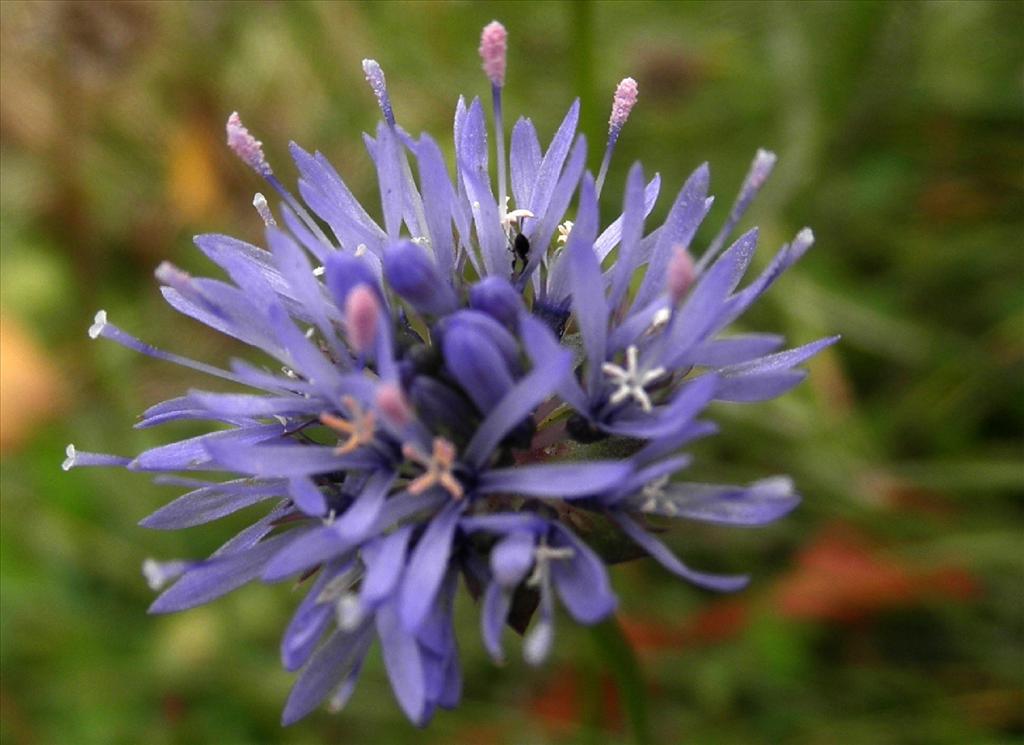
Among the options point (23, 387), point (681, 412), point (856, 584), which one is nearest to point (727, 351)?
point (681, 412)

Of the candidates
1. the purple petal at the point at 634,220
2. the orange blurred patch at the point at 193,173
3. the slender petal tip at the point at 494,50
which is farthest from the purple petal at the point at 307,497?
the orange blurred patch at the point at 193,173

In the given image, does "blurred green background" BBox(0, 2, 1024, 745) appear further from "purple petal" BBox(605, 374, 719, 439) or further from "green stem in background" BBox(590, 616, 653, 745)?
"purple petal" BBox(605, 374, 719, 439)

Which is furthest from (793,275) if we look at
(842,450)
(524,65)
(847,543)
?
(524,65)

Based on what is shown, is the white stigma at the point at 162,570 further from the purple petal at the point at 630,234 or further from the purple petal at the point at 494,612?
the purple petal at the point at 630,234

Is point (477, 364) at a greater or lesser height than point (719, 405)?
greater

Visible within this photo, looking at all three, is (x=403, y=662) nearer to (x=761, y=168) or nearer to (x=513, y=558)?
(x=513, y=558)

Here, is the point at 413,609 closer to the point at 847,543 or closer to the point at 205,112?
the point at 847,543

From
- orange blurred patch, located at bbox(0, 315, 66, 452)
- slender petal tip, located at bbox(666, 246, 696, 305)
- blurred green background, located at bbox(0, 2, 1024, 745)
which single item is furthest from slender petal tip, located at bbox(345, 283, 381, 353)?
orange blurred patch, located at bbox(0, 315, 66, 452)
